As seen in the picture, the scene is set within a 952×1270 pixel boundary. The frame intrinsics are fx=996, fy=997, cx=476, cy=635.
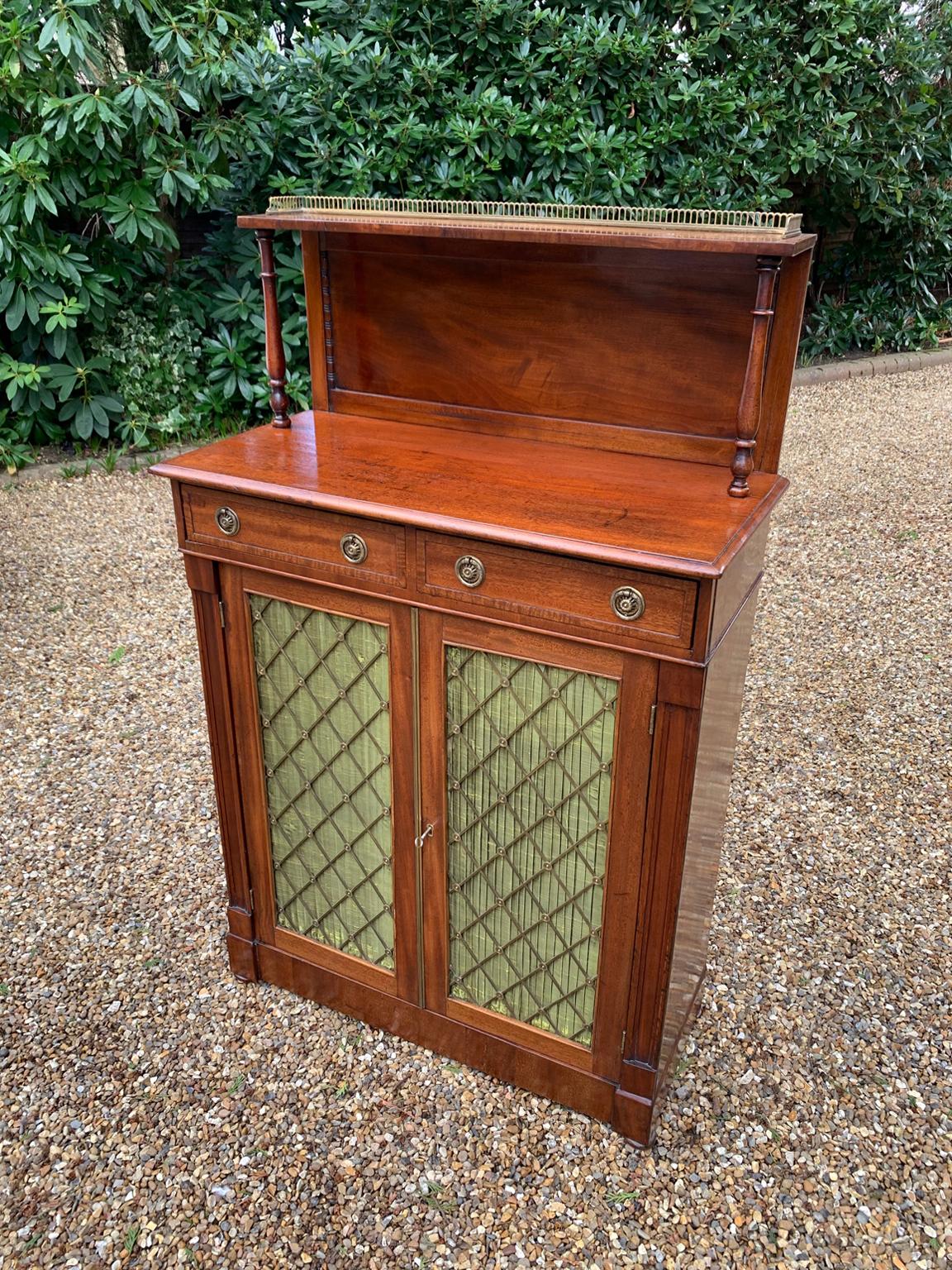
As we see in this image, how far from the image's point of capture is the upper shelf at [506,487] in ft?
5.34

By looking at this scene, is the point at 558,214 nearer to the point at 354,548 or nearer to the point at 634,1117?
the point at 354,548

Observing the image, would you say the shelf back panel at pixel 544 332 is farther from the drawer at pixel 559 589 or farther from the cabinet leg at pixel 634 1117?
the cabinet leg at pixel 634 1117

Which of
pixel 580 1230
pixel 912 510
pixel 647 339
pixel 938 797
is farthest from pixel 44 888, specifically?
pixel 912 510

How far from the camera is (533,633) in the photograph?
1.76 meters

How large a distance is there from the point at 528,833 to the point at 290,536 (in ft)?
2.42

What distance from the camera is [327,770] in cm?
214

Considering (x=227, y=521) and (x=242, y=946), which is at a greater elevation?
(x=227, y=521)

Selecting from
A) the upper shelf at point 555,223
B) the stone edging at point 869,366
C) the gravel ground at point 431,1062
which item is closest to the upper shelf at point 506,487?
the upper shelf at point 555,223

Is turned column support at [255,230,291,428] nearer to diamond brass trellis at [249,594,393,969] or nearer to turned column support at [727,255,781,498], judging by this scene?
diamond brass trellis at [249,594,393,969]

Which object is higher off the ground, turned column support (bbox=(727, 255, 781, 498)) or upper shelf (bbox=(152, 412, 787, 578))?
turned column support (bbox=(727, 255, 781, 498))

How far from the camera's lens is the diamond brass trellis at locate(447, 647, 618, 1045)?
5.93 feet

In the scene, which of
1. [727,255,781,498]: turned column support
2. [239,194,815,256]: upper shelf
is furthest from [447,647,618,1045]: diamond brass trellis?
[239,194,815,256]: upper shelf

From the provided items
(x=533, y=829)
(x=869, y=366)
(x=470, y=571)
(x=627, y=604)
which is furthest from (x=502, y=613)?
(x=869, y=366)

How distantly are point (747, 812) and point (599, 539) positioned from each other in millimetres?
1804
